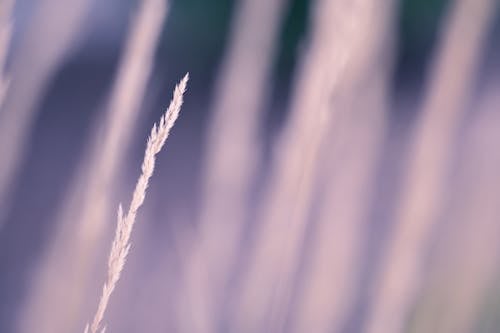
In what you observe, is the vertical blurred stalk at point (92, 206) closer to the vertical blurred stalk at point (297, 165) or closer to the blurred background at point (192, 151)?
the blurred background at point (192, 151)

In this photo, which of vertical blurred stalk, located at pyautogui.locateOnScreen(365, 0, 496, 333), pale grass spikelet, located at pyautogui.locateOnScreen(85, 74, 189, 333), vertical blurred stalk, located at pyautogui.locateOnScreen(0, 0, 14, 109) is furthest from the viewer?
vertical blurred stalk, located at pyautogui.locateOnScreen(365, 0, 496, 333)

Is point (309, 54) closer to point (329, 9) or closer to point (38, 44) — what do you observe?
point (329, 9)

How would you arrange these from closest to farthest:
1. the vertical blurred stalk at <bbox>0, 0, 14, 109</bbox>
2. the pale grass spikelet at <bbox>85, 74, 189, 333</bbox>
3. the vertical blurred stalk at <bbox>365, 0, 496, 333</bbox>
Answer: the pale grass spikelet at <bbox>85, 74, 189, 333</bbox> < the vertical blurred stalk at <bbox>0, 0, 14, 109</bbox> < the vertical blurred stalk at <bbox>365, 0, 496, 333</bbox>

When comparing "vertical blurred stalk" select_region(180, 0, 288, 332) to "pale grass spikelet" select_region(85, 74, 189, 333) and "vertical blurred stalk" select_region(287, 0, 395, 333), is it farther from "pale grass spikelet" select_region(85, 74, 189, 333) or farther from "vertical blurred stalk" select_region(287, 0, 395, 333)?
"pale grass spikelet" select_region(85, 74, 189, 333)

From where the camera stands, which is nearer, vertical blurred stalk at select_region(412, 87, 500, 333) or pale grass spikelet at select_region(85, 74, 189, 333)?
pale grass spikelet at select_region(85, 74, 189, 333)

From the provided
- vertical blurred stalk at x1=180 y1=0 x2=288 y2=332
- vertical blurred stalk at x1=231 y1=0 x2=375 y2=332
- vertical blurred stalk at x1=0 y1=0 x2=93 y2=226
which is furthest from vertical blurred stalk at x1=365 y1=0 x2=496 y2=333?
vertical blurred stalk at x1=0 y1=0 x2=93 y2=226

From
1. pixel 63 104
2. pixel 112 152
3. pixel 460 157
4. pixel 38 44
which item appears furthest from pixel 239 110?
pixel 63 104
